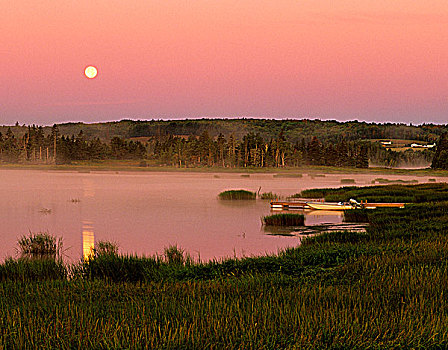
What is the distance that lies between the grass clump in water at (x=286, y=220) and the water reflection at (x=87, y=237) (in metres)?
11.6

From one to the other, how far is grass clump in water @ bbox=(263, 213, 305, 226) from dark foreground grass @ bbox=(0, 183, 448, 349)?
63.3 feet

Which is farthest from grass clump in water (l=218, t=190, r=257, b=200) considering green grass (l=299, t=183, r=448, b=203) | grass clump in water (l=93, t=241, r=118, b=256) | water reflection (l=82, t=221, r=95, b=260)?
grass clump in water (l=93, t=241, r=118, b=256)

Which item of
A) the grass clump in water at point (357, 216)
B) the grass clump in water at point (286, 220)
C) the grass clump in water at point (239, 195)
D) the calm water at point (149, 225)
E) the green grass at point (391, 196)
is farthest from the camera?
the grass clump in water at point (239, 195)

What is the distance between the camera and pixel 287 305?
11.2m

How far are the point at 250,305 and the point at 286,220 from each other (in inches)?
1064

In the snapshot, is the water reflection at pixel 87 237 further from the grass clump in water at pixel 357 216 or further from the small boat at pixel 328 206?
the small boat at pixel 328 206

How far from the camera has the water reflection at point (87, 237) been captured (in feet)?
102

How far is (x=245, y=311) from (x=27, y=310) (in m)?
4.44

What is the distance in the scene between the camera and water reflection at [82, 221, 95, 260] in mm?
31195

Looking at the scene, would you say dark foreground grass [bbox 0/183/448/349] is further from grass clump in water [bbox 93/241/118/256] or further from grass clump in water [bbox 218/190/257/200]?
grass clump in water [bbox 218/190/257/200]

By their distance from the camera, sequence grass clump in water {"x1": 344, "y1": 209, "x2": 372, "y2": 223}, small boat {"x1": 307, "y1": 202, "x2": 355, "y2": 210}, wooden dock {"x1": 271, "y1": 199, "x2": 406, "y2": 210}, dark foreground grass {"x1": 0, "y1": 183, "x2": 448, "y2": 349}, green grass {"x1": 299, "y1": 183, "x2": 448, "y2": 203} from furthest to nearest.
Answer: green grass {"x1": 299, "y1": 183, "x2": 448, "y2": 203} → small boat {"x1": 307, "y1": 202, "x2": 355, "y2": 210} → wooden dock {"x1": 271, "y1": 199, "x2": 406, "y2": 210} → grass clump in water {"x1": 344, "y1": 209, "x2": 372, "y2": 223} → dark foreground grass {"x1": 0, "y1": 183, "x2": 448, "y2": 349}

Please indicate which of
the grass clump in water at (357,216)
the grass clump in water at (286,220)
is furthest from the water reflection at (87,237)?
the grass clump in water at (357,216)

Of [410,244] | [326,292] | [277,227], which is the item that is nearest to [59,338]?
[326,292]

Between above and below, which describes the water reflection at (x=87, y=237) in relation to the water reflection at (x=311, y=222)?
below
